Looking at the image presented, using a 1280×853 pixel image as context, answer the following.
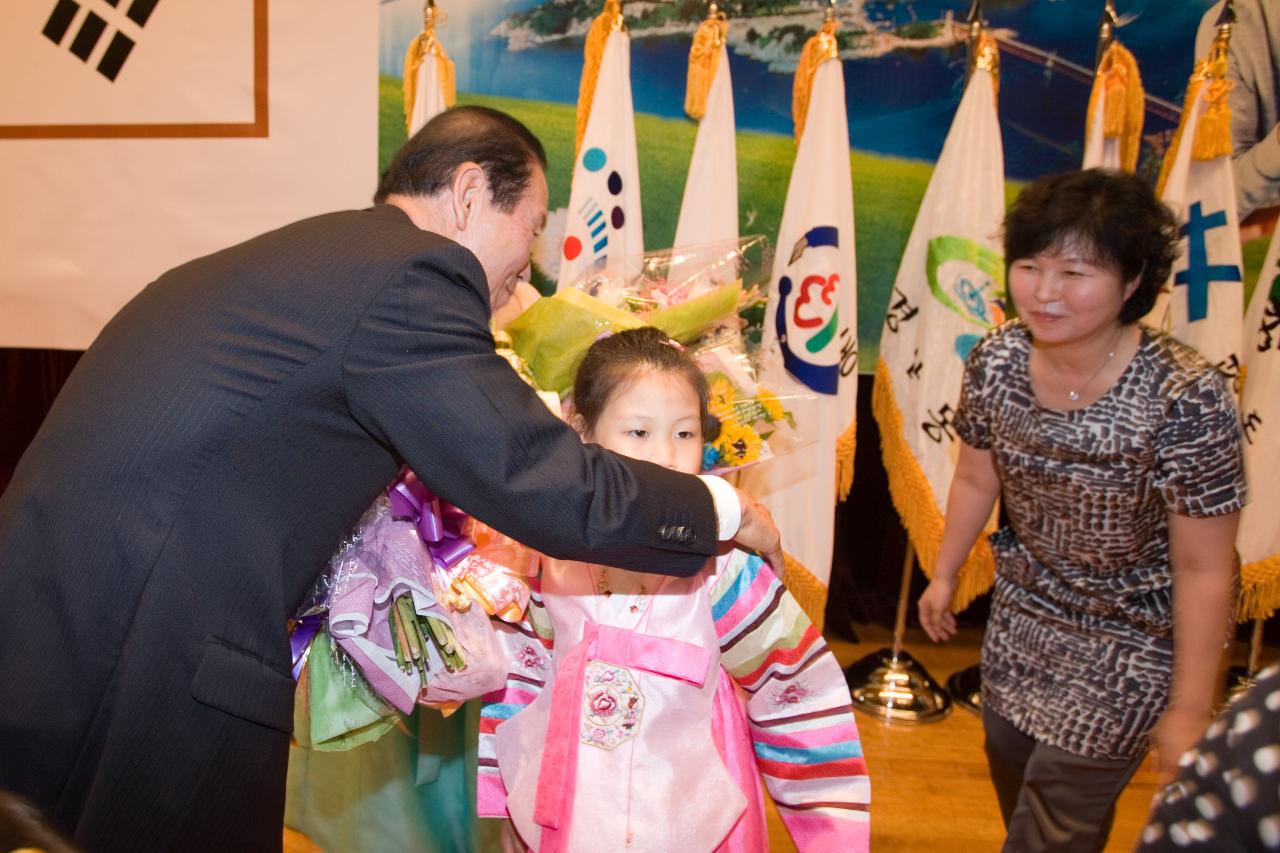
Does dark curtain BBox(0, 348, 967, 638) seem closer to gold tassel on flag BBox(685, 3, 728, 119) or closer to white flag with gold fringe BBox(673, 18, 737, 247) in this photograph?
white flag with gold fringe BBox(673, 18, 737, 247)

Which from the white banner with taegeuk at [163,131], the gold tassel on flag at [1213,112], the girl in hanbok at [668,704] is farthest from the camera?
the white banner with taegeuk at [163,131]

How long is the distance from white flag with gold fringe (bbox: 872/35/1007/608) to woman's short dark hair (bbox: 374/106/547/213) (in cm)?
189

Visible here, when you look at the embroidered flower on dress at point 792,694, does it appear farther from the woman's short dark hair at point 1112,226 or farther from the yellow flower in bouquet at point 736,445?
the woman's short dark hair at point 1112,226

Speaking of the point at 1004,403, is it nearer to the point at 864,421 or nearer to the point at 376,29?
the point at 864,421

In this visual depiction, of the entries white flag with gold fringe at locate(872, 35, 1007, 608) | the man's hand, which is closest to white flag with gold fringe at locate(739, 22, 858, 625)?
white flag with gold fringe at locate(872, 35, 1007, 608)

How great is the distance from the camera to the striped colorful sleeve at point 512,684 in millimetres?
1541

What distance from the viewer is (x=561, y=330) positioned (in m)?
1.63

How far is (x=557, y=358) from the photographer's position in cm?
166

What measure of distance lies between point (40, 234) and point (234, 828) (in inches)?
115

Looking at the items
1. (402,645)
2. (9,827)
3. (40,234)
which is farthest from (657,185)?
(9,827)

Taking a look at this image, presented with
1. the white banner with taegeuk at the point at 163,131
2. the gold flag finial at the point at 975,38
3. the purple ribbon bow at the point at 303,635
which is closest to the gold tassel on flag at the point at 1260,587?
the gold flag finial at the point at 975,38

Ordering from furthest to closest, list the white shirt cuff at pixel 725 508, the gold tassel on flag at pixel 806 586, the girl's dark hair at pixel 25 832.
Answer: the gold tassel on flag at pixel 806 586
the white shirt cuff at pixel 725 508
the girl's dark hair at pixel 25 832

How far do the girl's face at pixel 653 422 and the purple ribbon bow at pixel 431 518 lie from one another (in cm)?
27

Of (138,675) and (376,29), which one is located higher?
(376,29)
